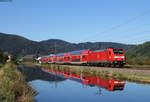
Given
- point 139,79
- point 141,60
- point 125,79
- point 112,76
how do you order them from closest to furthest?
point 139,79 < point 125,79 < point 112,76 < point 141,60

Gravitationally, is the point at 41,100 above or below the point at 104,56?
below

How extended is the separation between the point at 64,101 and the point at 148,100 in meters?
5.96

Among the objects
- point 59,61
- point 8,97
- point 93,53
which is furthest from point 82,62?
point 8,97

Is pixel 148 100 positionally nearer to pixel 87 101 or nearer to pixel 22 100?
pixel 87 101

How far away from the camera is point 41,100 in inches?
744

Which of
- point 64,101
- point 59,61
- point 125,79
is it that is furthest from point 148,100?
point 59,61

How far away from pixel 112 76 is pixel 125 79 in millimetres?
3731

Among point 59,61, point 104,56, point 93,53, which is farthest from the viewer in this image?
point 59,61

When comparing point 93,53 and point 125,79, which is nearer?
point 125,79

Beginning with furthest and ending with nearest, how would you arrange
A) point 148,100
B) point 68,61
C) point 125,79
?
1. point 68,61
2. point 125,79
3. point 148,100

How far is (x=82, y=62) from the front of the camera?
66000 millimetres

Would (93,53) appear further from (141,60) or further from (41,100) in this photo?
(41,100)

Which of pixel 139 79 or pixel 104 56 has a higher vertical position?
pixel 104 56

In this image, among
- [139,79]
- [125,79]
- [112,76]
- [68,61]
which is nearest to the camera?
[139,79]
